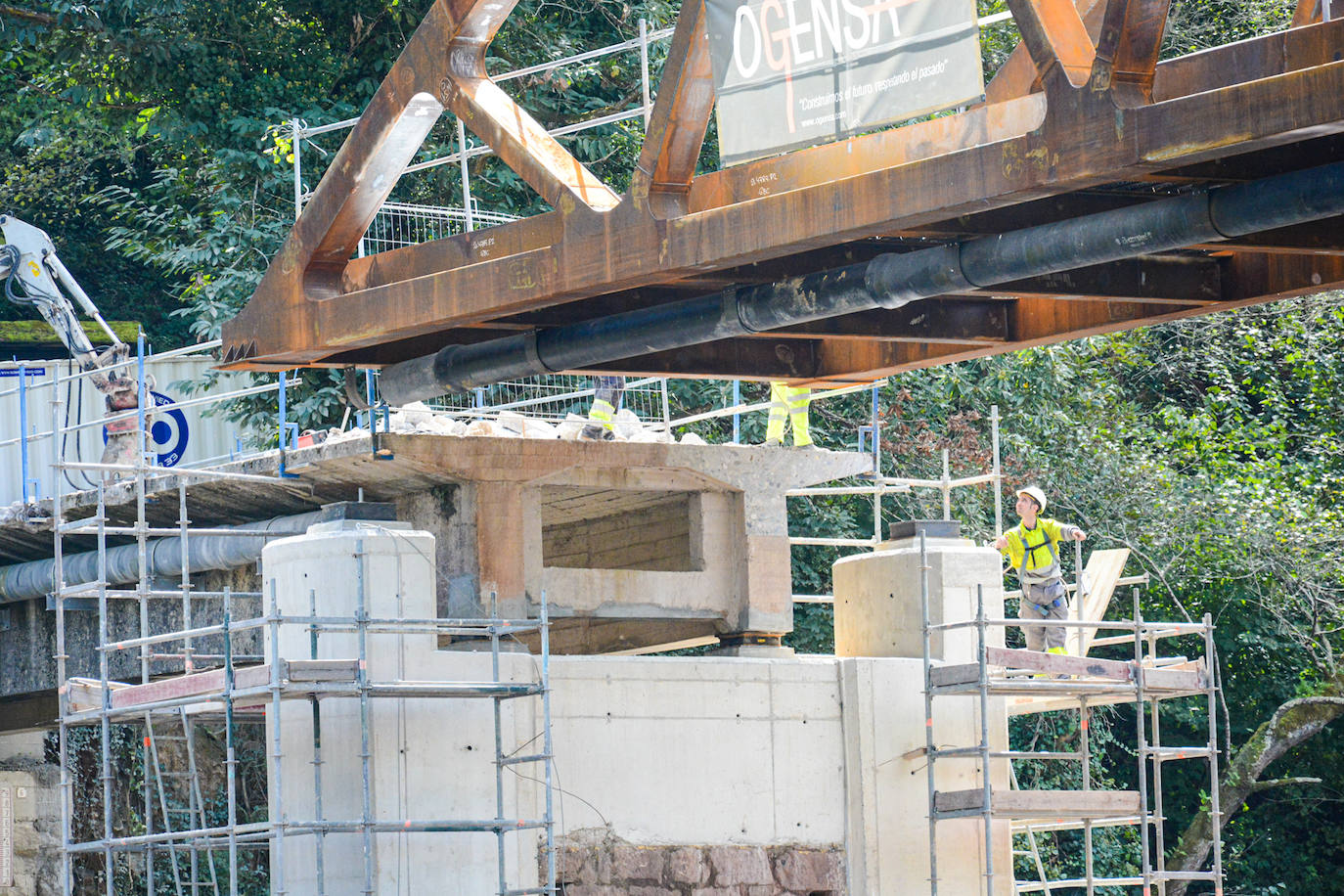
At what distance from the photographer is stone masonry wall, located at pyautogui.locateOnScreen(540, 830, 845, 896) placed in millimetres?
16094

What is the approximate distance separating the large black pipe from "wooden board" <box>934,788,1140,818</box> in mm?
4904

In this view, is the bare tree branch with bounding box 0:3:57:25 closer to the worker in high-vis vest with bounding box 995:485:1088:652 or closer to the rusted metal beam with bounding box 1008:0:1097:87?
the worker in high-vis vest with bounding box 995:485:1088:652

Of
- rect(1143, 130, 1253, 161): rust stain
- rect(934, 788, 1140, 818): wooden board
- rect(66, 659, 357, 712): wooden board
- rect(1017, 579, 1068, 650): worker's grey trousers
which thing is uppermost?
rect(1143, 130, 1253, 161): rust stain

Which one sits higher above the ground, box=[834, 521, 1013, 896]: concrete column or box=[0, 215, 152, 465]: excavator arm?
box=[0, 215, 152, 465]: excavator arm

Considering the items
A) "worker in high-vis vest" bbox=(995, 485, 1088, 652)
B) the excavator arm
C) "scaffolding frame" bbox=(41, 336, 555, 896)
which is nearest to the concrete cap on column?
"worker in high-vis vest" bbox=(995, 485, 1088, 652)

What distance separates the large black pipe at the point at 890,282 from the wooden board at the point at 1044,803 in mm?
4904

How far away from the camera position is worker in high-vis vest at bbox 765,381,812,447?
18.7 m

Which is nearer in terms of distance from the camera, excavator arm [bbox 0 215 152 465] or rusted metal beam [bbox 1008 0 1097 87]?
rusted metal beam [bbox 1008 0 1097 87]

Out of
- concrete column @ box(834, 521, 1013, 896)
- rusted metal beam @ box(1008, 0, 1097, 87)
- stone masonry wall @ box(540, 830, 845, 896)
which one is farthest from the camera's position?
concrete column @ box(834, 521, 1013, 896)

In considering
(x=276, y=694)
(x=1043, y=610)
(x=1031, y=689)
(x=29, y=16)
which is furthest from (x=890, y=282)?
(x=29, y=16)

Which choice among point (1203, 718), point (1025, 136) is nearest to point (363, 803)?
point (1025, 136)

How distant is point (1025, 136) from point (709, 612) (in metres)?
8.48

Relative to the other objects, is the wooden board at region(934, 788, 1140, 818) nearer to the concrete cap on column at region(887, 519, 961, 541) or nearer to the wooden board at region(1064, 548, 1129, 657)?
the concrete cap on column at region(887, 519, 961, 541)

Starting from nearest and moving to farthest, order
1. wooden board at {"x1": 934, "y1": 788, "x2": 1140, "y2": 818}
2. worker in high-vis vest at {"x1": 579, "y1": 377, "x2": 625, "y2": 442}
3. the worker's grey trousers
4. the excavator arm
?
wooden board at {"x1": 934, "y1": 788, "x2": 1140, "y2": 818}, worker in high-vis vest at {"x1": 579, "y1": 377, "x2": 625, "y2": 442}, the worker's grey trousers, the excavator arm
